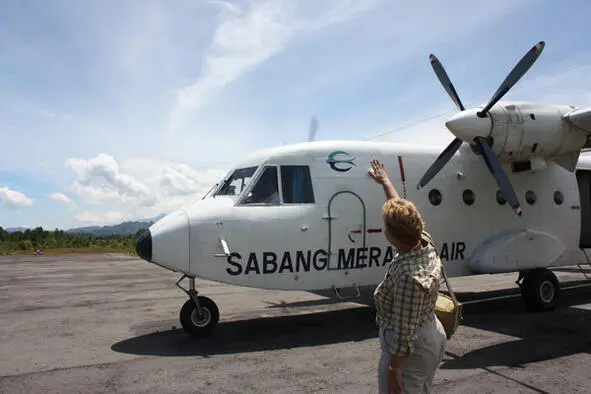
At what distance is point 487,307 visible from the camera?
1164cm

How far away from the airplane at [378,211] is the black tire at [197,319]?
0.02m

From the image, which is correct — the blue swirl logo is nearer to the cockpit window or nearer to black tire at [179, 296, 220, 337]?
the cockpit window

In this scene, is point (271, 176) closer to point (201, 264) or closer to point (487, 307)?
point (201, 264)

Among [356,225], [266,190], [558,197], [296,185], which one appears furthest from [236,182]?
[558,197]

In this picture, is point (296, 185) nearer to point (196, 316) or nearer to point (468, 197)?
point (196, 316)

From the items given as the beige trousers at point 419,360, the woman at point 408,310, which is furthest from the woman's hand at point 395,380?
the beige trousers at point 419,360

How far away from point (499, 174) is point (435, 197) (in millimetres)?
1455

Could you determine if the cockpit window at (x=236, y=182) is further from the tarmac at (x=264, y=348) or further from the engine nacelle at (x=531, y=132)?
the engine nacelle at (x=531, y=132)

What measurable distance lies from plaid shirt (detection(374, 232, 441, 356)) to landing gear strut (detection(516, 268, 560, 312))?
909 cm

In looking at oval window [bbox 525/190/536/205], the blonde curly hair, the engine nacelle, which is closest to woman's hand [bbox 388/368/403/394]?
the blonde curly hair

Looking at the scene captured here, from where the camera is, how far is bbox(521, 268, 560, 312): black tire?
10.8m

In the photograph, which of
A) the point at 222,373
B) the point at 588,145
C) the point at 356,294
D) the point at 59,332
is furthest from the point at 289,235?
the point at 588,145

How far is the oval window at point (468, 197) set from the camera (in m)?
10.9

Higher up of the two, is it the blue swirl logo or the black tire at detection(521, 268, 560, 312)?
the blue swirl logo
